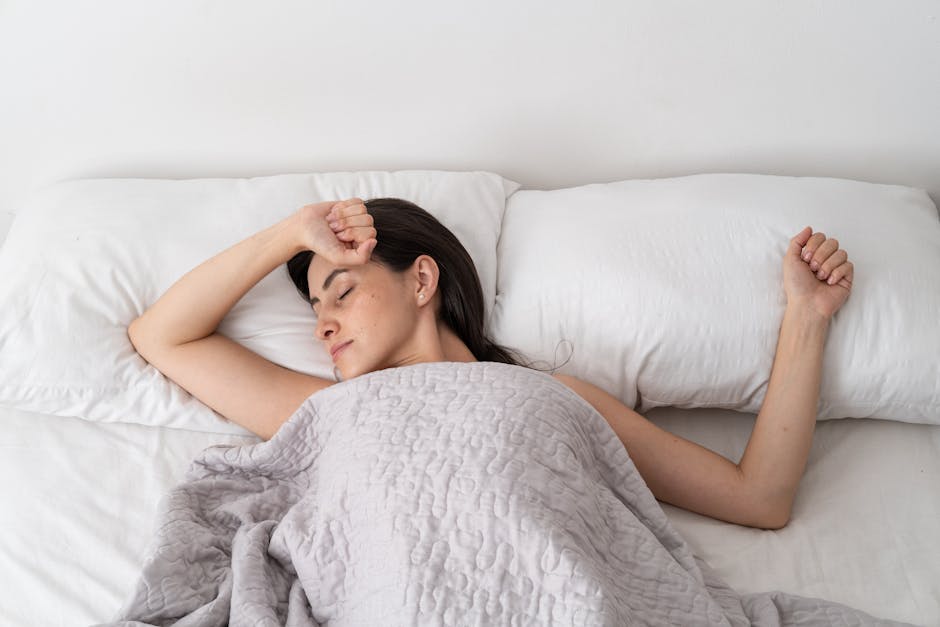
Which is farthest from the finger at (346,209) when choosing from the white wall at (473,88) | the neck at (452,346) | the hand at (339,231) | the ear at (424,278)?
the white wall at (473,88)

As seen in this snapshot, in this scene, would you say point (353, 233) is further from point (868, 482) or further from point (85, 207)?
point (868, 482)

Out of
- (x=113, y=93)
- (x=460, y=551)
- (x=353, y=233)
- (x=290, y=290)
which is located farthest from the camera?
(x=113, y=93)

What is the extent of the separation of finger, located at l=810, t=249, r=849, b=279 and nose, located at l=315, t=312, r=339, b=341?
72 centimetres

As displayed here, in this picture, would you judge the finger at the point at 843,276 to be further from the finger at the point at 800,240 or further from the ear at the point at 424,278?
the ear at the point at 424,278

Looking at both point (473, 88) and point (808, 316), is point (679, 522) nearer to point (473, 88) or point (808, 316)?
point (808, 316)

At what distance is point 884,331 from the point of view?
4.37 feet

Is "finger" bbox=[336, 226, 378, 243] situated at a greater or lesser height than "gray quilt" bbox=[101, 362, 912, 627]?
greater

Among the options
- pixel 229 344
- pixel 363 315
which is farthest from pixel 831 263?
pixel 229 344

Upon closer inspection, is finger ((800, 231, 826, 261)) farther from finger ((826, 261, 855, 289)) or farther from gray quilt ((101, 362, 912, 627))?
gray quilt ((101, 362, 912, 627))

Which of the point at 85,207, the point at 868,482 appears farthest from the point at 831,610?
the point at 85,207

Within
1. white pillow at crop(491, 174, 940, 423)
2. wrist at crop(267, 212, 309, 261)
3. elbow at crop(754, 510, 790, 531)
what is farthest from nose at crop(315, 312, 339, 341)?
elbow at crop(754, 510, 790, 531)

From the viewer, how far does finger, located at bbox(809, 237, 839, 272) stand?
1334 millimetres

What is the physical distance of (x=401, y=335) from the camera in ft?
4.22

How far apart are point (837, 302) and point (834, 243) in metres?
0.10
